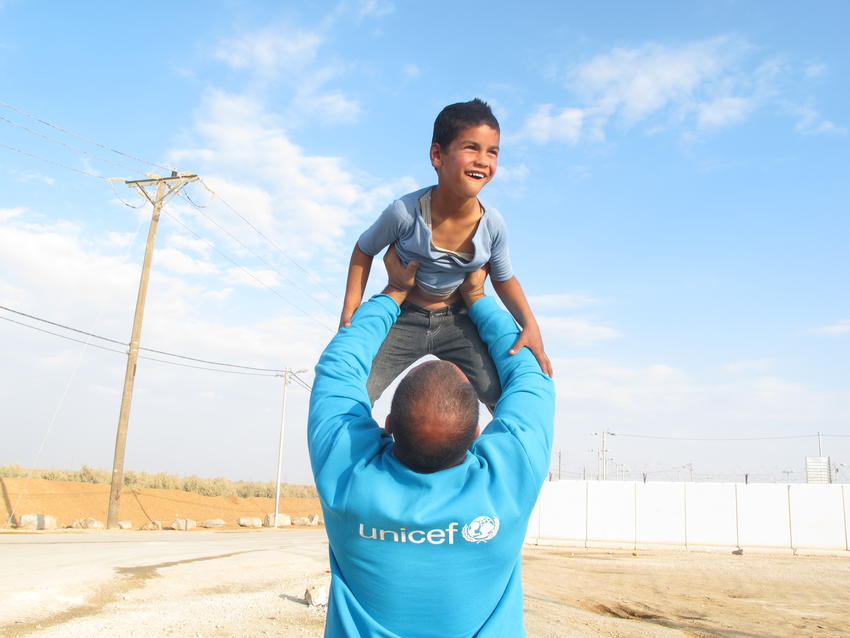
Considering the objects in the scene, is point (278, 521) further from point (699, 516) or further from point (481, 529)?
point (481, 529)

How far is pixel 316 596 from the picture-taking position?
22.8 ft

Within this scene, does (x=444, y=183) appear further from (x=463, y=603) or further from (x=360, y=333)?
(x=463, y=603)

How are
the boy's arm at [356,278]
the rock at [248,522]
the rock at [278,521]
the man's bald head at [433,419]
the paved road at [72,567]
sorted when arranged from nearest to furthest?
the man's bald head at [433,419] → the boy's arm at [356,278] → the paved road at [72,567] → the rock at [248,522] → the rock at [278,521]

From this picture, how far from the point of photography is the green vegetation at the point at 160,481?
127 feet

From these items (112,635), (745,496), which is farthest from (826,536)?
(112,635)

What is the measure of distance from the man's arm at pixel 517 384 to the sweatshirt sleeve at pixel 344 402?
41 centimetres

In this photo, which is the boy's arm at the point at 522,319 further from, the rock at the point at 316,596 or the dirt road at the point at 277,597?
the rock at the point at 316,596

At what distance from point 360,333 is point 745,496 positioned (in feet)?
90.4

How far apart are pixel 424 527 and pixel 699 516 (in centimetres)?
2747

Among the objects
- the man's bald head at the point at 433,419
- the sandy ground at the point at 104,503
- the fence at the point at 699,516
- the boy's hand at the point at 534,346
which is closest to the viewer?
the man's bald head at the point at 433,419

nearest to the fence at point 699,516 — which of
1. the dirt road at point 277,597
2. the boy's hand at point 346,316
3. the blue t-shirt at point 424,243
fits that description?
the dirt road at point 277,597

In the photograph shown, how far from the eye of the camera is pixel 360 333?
2.59 metres

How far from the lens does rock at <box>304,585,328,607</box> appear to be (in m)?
6.90

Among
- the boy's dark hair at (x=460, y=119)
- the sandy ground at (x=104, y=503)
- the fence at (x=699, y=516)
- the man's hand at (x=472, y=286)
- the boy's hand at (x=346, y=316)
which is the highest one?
the boy's dark hair at (x=460, y=119)
